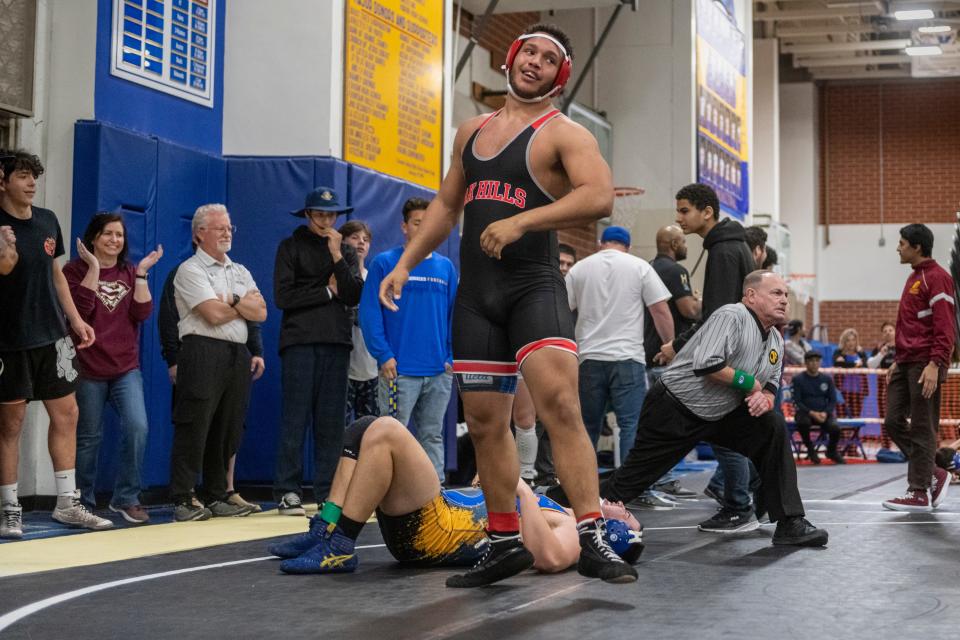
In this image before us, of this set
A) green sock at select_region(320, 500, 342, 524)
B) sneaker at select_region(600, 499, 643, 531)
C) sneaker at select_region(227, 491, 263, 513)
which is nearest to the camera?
green sock at select_region(320, 500, 342, 524)

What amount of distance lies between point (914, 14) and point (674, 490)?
13.8 m

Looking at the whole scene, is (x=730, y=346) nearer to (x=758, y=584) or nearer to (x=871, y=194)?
(x=758, y=584)

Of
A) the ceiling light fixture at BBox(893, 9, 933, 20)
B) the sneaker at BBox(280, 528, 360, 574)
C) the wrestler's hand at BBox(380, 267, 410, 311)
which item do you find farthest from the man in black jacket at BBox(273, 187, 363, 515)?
the ceiling light fixture at BBox(893, 9, 933, 20)

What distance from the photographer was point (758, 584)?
4.36 metres

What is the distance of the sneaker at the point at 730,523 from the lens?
617cm

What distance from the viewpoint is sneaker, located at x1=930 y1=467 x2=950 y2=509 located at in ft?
25.1

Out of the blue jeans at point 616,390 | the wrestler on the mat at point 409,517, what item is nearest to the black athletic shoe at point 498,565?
the wrestler on the mat at point 409,517

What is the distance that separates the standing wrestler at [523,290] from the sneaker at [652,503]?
3.53m

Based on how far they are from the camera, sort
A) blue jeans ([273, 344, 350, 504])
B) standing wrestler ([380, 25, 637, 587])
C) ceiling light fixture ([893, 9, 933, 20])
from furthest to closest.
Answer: ceiling light fixture ([893, 9, 933, 20]), blue jeans ([273, 344, 350, 504]), standing wrestler ([380, 25, 637, 587])

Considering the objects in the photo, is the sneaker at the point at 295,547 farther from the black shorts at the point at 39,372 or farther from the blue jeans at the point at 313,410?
the blue jeans at the point at 313,410

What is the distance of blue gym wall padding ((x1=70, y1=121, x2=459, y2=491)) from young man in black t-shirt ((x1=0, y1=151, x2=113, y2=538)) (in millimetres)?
1059

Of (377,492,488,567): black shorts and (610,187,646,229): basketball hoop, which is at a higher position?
(610,187,646,229): basketball hoop

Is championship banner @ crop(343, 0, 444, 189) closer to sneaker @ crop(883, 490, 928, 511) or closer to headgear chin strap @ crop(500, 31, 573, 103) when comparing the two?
sneaker @ crop(883, 490, 928, 511)

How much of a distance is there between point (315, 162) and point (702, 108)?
8.78 meters
